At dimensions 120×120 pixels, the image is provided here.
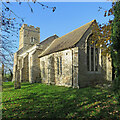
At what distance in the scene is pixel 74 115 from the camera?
449cm

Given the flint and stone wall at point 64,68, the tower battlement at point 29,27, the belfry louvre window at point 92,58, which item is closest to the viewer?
the flint and stone wall at point 64,68

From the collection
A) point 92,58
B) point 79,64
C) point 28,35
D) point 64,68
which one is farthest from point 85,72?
point 28,35

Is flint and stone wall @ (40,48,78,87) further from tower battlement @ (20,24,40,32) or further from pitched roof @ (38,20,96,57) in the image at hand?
tower battlement @ (20,24,40,32)

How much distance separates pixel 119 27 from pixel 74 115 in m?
5.42

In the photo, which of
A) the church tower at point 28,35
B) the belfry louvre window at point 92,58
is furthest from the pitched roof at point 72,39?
the church tower at point 28,35

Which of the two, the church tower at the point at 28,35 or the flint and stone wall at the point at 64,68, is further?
the church tower at the point at 28,35

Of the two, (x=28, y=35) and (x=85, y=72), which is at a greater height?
(x=28, y=35)

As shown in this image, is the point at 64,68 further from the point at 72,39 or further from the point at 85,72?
the point at 72,39

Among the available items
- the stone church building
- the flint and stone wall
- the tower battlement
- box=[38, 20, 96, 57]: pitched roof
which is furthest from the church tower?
the flint and stone wall

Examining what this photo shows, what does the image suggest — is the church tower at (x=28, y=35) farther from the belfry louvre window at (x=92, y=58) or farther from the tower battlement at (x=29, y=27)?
the belfry louvre window at (x=92, y=58)

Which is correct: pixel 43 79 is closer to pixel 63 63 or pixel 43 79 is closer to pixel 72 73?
pixel 63 63

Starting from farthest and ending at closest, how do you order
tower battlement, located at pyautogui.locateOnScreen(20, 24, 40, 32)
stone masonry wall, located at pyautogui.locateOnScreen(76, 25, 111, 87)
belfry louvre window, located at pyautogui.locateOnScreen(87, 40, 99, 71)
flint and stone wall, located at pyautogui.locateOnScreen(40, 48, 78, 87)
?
tower battlement, located at pyautogui.locateOnScreen(20, 24, 40, 32), belfry louvre window, located at pyautogui.locateOnScreen(87, 40, 99, 71), stone masonry wall, located at pyautogui.locateOnScreen(76, 25, 111, 87), flint and stone wall, located at pyautogui.locateOnScreen(40, 48, 78, 87)

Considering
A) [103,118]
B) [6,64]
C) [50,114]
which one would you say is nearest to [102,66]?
[103,118]

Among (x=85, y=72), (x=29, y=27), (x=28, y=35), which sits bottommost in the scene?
(x=85, y=72)
